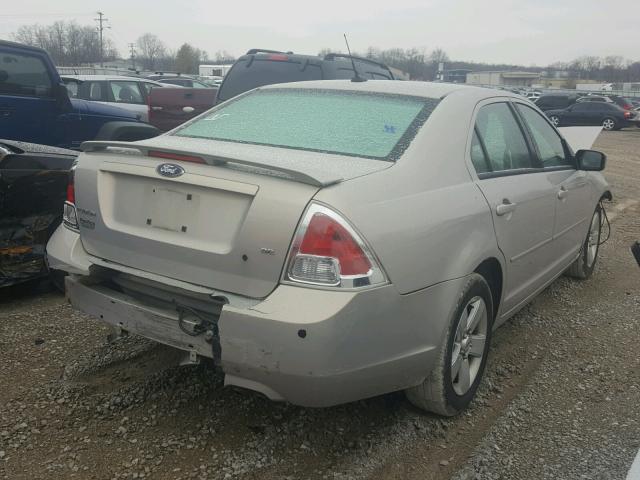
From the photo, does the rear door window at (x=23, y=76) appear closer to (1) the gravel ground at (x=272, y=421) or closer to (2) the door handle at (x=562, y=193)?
(1) the gravel ground at (x=272, y=421)

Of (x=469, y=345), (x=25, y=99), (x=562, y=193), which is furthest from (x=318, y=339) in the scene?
(x=25, y=99)

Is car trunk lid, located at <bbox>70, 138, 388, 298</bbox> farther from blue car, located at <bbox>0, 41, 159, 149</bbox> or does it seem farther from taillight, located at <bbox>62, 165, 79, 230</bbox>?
blue car, located at <bbox>0, 41, 159, 149</bbox>

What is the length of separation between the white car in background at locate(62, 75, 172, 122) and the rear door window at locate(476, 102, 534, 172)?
26.7 feet

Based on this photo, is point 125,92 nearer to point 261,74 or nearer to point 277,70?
point 261,74

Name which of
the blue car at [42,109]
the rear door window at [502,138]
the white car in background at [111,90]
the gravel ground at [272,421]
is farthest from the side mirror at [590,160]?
the white car in background at [111,90]

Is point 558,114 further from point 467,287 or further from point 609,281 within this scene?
point 467,287

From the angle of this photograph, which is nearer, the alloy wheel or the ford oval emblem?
the ford oval emblem

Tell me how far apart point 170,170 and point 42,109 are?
5.64 metres

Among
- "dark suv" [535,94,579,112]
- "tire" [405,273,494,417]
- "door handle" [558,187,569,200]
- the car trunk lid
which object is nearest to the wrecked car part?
Result: the car trunk lid

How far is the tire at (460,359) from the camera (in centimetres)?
289

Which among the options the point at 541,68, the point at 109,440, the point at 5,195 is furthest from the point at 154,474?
the point at 541,68

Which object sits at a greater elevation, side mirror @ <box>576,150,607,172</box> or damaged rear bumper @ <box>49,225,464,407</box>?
side mirror @ <box>576,150,607,172</box>

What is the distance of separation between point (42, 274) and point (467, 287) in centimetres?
301

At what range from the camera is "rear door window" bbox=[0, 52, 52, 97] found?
283 inches
